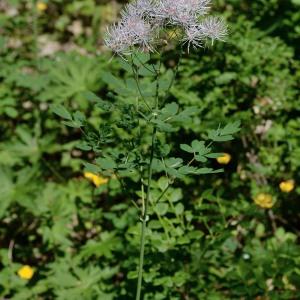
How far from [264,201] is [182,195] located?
0.42 metres

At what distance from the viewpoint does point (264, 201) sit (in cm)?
253

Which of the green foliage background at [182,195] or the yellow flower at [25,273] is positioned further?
the yellow flower at [25,273]

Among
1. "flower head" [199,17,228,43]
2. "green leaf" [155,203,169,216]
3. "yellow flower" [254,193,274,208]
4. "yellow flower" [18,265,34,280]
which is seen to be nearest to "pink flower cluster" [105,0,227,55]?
"flower head" [199,17,228,43]

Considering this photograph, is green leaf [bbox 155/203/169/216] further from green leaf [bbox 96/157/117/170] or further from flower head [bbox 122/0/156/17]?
flower head [bbox 122/0/156/17]

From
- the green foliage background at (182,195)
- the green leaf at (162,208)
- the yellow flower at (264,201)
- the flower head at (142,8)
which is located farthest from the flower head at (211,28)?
the yellow flower at (264,201)

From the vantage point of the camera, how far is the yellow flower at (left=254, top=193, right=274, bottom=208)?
98.8 inches

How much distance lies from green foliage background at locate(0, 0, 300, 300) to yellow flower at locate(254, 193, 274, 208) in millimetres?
90

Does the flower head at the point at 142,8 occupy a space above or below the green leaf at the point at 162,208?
above

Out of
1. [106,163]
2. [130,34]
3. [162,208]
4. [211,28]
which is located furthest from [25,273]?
[211,28]

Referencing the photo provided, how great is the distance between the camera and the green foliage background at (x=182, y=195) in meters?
2.19

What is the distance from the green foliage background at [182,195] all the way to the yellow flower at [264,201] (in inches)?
3.5

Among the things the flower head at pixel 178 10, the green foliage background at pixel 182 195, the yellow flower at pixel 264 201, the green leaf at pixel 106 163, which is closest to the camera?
the flower head at pixel 178 10

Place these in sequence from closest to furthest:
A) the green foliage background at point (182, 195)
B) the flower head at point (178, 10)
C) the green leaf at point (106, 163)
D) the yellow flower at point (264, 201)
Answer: the flower head at point (178, 10) → the green leaf at point (106, 163) → the green foliage background at point (182, 195) → the yellow flower at point (264, 201)

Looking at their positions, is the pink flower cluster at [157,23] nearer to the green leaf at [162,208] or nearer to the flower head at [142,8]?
the flower head at [142,8]
